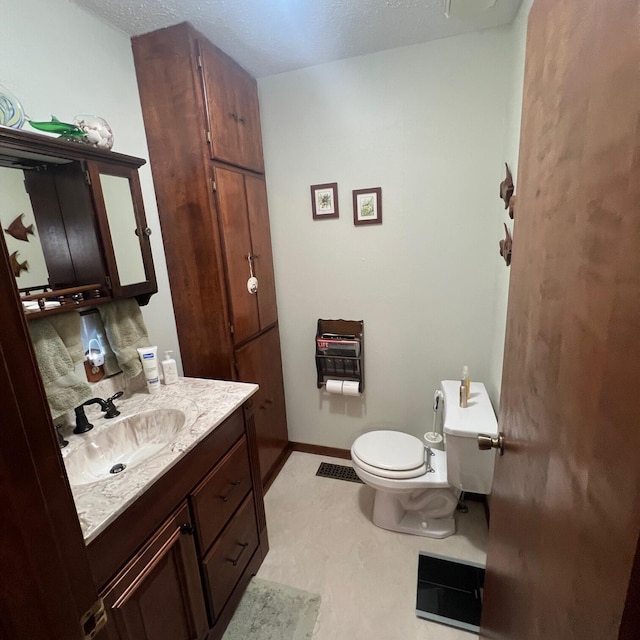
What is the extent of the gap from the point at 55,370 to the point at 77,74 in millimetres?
1137

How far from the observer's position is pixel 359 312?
2.06 m

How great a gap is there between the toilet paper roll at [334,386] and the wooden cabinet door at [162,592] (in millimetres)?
1185

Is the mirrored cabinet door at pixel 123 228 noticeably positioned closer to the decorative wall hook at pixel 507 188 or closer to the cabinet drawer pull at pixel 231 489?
the cabinet drawer pull at pixel 231 489

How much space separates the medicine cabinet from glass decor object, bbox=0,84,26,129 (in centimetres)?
8

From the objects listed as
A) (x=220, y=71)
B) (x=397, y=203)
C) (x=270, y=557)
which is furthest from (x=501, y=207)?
(x=270, y=557)

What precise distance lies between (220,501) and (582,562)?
1107 mm

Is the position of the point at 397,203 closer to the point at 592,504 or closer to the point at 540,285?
the point at 540,285

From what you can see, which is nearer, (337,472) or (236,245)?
(236,245)

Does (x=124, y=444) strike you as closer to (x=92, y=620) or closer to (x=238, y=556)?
(x=238, y=556)

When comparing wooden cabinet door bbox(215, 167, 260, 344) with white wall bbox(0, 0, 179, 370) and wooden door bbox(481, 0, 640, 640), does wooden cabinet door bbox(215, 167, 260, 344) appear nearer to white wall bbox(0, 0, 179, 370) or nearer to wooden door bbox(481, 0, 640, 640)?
white wall bbox(0, 0, 179, 370)

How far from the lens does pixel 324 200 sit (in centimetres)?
195

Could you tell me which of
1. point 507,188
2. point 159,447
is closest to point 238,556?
point 159,447

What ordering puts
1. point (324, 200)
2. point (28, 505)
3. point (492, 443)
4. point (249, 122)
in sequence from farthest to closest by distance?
point (324, 200) < point (249, 122) < point (492, 443) < point (28, 505)

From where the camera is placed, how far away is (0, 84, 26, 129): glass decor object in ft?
3.06
